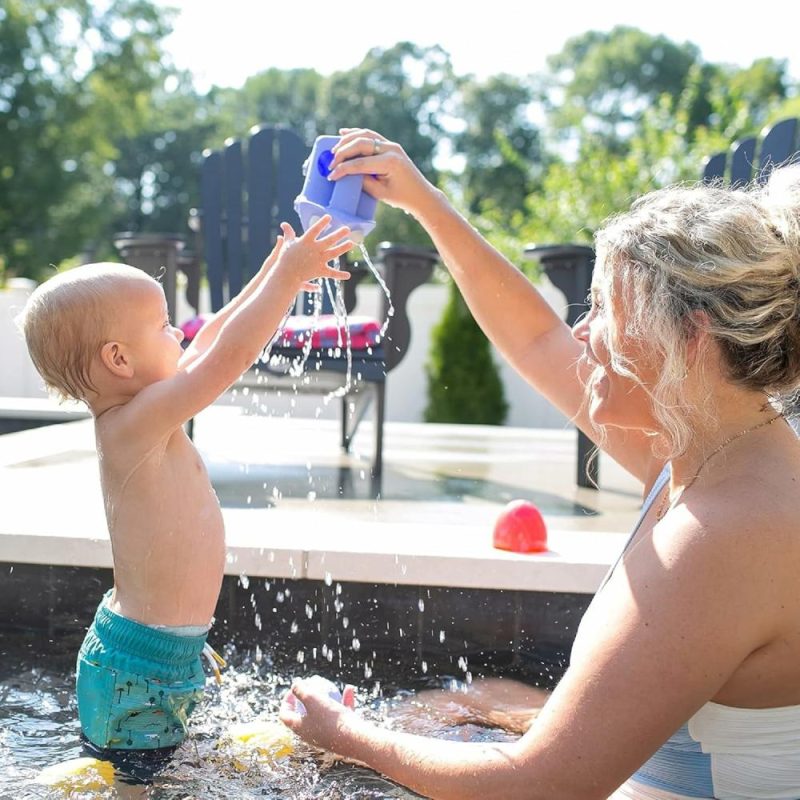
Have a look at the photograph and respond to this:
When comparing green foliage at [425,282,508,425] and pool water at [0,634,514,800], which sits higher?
pool water at [0,634,514,800]

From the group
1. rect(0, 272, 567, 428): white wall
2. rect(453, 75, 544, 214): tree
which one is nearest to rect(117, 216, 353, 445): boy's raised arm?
rect(0, 272, 567, 428): white wall

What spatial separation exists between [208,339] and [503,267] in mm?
770

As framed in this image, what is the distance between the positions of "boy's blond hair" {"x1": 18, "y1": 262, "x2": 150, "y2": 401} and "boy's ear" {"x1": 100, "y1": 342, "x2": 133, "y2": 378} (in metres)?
0.02

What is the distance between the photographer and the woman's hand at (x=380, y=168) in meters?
1.87

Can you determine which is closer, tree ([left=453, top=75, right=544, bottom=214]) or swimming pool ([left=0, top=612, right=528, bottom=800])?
swimming pool ([left=0, top=612, right=528, bottom=800])

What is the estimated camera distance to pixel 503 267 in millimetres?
2008

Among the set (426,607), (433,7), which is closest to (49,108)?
(433,7)

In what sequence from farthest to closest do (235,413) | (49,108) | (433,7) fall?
(433,7), (49,108), (235,413)

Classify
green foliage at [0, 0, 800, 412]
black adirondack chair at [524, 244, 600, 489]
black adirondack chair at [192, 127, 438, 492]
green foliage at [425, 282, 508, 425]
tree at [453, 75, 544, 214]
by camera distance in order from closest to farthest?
black adirondack chair at [524, 244, 600, 489] → black adirondack chair at [192, 127, 438, 492] → green foliage at [425, 282, 508, 425] → green foliage at [0, 0, 800, 412] → tree at [453, 75, 544, 214]

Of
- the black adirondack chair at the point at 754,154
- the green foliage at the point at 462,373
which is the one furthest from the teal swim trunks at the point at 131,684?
the green foliage at the point at 462,373

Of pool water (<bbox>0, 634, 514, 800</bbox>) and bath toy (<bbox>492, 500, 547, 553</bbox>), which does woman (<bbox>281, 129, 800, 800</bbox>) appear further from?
bath toy (<bbox>492, 500, 547, 553</bbox>)

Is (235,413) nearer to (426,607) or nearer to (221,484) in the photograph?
(221,484)

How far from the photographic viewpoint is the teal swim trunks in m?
1.94

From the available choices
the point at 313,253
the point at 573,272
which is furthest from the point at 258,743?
the point at 573,272
